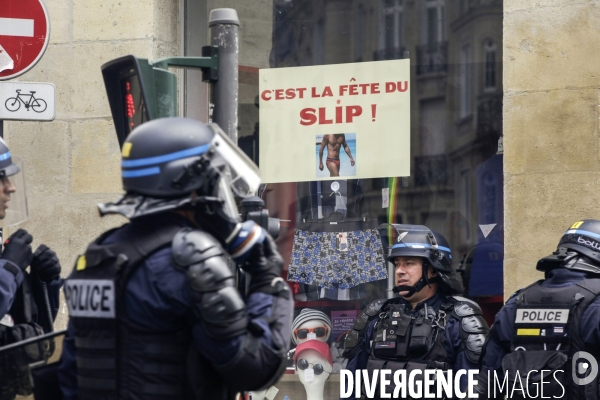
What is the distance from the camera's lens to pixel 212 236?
3.05m

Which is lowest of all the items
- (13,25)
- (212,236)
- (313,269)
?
(313,269)

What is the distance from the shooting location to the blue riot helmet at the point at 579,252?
17.5 ft

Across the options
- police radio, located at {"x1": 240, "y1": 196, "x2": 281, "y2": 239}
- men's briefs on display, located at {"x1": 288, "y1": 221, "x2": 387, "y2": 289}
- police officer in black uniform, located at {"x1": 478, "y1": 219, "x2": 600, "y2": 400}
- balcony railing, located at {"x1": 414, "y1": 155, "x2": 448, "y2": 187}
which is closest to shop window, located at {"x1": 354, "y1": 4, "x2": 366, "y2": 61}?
balcony railing, located at {"x1": 414, "y1": 155, "x2": 448, "y2": 187}

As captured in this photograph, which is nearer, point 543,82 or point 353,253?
point 543,82

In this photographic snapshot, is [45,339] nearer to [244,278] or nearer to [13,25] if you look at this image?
[244,278]

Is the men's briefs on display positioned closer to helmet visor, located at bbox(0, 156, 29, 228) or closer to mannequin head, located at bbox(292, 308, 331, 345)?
mannequin head, located at bbox(292, 308, 331, 345)

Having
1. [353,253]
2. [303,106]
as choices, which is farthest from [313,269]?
[303,106]

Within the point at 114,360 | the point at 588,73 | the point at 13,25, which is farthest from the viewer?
the point at 588,73

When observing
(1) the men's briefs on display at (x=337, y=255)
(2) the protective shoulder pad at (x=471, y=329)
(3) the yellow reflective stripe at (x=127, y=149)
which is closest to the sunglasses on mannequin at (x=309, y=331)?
(1) the men's briefs on display at (x=337, y=255)

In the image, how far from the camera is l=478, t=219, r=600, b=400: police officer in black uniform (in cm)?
508

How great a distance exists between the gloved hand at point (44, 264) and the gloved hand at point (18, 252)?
137 millimetres

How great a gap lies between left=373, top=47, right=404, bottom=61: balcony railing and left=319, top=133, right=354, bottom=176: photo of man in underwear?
0.64 m

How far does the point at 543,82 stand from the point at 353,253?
1.87m

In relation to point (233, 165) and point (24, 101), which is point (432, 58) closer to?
point (24, 101)
